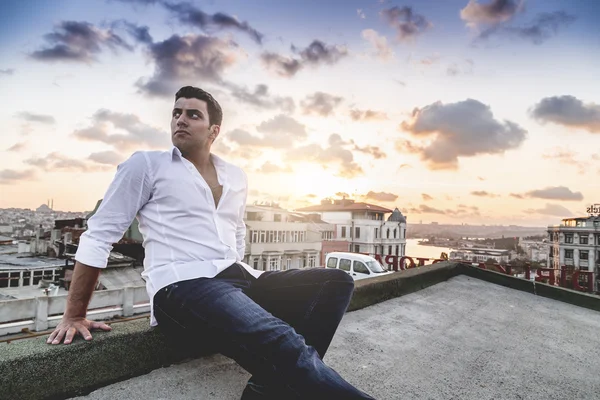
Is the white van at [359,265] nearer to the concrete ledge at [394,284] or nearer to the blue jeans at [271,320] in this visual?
the concrete ledge at [394,284]

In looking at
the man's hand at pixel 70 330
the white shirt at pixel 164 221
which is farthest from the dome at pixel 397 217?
the man's hand at pixel 70 330

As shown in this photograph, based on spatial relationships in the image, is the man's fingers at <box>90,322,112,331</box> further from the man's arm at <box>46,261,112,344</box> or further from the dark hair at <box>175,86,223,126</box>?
Result: the dark hair at <box>175,86,223,126</box>

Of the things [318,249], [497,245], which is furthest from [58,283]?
[497,245]

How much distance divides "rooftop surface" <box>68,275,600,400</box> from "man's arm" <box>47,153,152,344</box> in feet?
1.07

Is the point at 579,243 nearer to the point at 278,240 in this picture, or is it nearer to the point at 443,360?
the point at 278,240

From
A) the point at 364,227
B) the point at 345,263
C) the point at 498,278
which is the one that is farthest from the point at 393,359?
the point at 364,227

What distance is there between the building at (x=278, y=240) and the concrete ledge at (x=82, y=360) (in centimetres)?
2603

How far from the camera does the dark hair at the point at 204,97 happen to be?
2084 mm

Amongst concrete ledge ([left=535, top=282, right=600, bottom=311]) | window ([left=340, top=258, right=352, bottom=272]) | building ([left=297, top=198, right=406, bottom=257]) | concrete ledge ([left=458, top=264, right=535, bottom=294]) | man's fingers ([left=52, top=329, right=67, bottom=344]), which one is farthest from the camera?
building ([left=297, top=198, right=406, bottom=257])

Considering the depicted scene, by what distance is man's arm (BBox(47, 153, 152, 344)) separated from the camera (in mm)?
1525

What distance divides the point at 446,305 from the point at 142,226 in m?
3.55

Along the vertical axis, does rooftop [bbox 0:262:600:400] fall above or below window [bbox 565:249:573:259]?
above

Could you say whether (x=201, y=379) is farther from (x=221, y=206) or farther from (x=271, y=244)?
(x=271, y=244)

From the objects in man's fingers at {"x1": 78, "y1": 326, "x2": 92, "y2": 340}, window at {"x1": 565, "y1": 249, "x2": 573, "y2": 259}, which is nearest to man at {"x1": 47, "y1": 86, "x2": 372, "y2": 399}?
man's fingers at {"x1": 78, "y1": 326, "x2": 92, "y2": 340}
